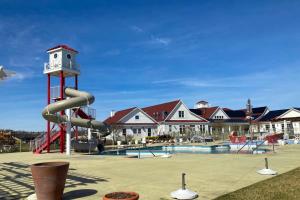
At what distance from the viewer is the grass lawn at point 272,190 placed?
320 inches

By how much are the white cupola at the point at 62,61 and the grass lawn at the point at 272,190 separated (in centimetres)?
2188

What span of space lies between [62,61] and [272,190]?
23.3 meters

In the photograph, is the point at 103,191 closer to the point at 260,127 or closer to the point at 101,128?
the point at 101,128

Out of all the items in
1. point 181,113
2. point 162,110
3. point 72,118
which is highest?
point 162,110

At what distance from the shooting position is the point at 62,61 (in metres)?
28.6

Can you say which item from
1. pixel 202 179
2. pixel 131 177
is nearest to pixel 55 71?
pixel 131 177

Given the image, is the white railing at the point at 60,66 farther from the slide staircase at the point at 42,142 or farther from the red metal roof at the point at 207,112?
the red metal roof at the point at 207,112

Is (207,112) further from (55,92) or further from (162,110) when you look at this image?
(55,92)

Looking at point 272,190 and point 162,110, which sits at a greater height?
point 162,110

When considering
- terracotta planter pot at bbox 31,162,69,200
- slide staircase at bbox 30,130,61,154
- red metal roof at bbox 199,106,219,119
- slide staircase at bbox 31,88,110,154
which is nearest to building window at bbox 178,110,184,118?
red metal roof at bbox 199,106,219,119

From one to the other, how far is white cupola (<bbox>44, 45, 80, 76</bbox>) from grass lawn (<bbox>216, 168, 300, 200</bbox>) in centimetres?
2188

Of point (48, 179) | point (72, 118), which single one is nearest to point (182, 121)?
point (72, 118)

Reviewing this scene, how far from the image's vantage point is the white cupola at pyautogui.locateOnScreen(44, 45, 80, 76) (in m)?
28.5

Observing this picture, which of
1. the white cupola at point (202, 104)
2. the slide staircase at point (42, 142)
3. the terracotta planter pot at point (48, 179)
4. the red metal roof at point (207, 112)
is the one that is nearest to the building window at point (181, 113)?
the red metal roof at point (207, 112)
